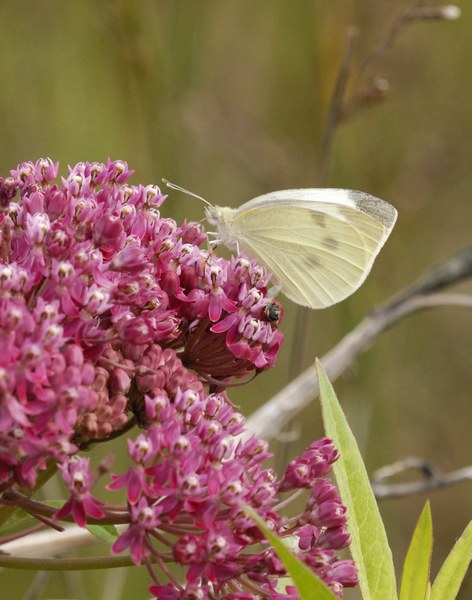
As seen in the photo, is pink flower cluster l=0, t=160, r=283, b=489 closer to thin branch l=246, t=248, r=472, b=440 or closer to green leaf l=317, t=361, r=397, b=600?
green leaf l=317, t=361, r=397, b=600

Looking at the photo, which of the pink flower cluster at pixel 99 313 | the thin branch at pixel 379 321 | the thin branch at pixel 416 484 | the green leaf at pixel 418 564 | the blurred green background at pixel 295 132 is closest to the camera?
the pink flower cluster at pixel 99 313

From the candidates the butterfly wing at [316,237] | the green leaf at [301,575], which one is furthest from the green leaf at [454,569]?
the butterfly wing at [316,237]

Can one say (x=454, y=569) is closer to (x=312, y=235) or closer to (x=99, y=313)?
(x=99, y=313)

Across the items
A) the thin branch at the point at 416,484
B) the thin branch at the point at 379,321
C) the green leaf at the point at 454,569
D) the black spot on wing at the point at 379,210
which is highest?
the black spot on wing at the point at 379,210

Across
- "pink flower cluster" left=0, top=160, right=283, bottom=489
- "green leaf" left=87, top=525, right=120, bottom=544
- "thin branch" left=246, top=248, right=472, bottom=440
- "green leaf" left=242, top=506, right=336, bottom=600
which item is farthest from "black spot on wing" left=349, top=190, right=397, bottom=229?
"green leaf" left=242, top=506, right=336, bottom=600

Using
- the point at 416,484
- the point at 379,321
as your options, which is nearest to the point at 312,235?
the point at 379,321

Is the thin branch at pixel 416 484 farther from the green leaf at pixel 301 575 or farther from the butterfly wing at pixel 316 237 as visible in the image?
the green leaf at pixel 301 575
